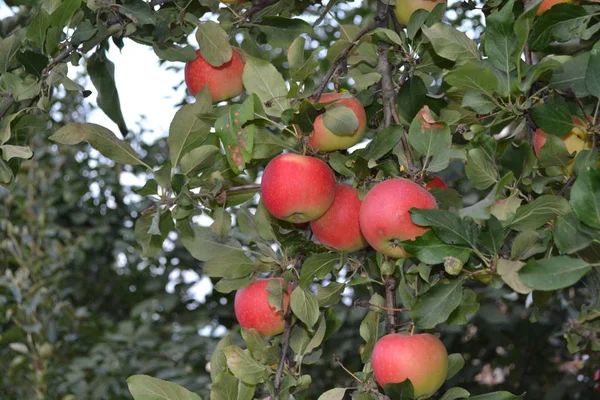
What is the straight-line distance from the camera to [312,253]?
1.20m

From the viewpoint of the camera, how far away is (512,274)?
915mm

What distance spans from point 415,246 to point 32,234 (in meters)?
2.31

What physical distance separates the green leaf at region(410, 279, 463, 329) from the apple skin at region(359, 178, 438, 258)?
0.25 feet

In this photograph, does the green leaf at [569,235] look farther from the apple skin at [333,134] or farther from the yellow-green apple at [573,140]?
the apple skin at [333,134]

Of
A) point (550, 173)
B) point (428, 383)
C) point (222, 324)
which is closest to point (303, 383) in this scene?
point (428, 383)

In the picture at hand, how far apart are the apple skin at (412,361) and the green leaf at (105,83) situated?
798 mm

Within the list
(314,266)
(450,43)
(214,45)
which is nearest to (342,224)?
(314,266)

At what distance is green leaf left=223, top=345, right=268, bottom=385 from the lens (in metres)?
1.14

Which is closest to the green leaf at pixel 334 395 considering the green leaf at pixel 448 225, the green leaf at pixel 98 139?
the green leaf at pixel 448 225

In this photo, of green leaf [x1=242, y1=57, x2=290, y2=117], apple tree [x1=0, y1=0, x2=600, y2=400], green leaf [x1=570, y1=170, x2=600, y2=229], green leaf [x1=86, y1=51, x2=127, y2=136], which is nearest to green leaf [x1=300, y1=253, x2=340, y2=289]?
apple tree [x1=0, y1=0, x2=600, y2=400]

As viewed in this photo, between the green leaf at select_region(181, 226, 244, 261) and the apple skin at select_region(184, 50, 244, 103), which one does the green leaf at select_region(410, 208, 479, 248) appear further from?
the apple skin at select_region(184, 50, 244, 103)

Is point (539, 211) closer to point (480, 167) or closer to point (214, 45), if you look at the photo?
point (480, 167)

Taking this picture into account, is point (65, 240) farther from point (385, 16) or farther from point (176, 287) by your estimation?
point (385, 16)

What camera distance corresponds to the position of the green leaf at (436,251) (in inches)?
37.1
